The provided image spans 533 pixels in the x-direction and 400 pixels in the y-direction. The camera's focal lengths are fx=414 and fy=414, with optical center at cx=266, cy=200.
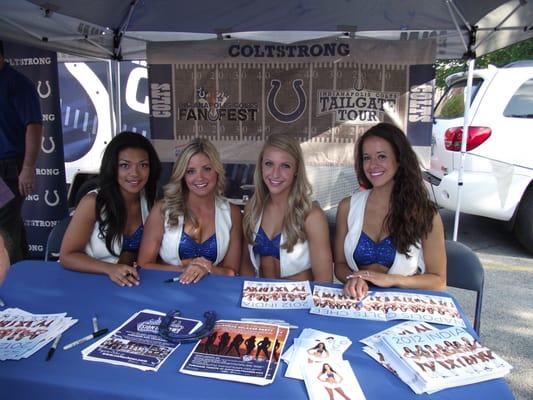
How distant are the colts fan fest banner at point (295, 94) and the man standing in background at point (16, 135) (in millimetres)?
1119

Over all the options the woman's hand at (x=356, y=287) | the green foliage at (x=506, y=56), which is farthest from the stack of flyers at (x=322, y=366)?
the green foliage at (x=506, y=56)

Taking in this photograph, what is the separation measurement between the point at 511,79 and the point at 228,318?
4213mm

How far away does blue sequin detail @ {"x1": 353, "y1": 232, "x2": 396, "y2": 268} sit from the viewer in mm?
2002

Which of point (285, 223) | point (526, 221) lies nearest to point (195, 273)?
point (285, 223)

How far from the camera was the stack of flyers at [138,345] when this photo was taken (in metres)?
1.17

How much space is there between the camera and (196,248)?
7.09ft

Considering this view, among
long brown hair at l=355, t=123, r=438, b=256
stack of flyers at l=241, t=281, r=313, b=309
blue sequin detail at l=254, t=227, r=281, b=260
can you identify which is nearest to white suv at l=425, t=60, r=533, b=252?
long brown hair at l=355, t=123, r=438, b=256

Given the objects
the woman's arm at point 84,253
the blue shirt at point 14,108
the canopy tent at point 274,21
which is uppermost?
the canopy tent at point 274,21

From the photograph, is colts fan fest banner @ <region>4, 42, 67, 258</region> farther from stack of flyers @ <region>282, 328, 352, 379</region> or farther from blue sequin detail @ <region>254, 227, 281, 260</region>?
stack of flyers @ <region>282, 328, 352, 379</region>

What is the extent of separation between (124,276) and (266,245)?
0.72 metres

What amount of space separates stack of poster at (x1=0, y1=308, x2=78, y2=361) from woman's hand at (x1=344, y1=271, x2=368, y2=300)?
1.00 meters

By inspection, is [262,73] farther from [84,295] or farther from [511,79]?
[84,295]

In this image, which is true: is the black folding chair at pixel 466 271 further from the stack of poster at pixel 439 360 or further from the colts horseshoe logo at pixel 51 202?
the colts horseshoe logo at pixel 51 202

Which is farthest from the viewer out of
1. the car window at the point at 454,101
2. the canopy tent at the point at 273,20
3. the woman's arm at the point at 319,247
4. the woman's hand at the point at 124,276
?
the car window at the point at 454,101
